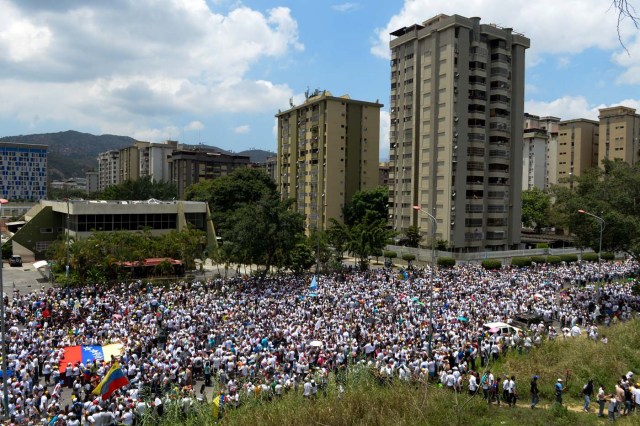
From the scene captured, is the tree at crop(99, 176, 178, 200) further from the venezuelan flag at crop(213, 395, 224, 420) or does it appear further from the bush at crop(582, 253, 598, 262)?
the venezuelan flag at crop(213, 395, 224, 420)

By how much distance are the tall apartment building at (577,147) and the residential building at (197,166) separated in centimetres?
7309

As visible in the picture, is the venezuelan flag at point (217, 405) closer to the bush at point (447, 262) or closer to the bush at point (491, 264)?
the bush at point (491, 264)

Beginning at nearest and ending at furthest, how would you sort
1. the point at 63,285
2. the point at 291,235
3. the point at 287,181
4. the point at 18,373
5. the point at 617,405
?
the point at 617,405
the point at 18,373
the point at 63,285
the point at 291,235
the point at 287,181

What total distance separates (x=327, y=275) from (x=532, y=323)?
56.4ft

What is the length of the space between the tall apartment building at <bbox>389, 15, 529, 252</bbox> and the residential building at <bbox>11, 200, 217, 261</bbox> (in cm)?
2368

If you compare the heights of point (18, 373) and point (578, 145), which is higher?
point (578, 145)

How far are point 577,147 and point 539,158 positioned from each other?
457 inches

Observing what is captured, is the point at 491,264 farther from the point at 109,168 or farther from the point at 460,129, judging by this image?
the point at 109,168

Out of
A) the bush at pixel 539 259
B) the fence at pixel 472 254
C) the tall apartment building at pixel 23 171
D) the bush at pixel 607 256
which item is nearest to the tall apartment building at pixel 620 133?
the bush at pixel 607 256

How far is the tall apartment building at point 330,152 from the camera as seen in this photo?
70.3 meters

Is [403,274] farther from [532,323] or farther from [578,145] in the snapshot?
[578,145]

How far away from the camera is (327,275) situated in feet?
129

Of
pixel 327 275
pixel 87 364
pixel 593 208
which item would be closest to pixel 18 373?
pixel 87 364

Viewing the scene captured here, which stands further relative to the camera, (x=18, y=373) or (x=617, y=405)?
(x=18, y=373)
